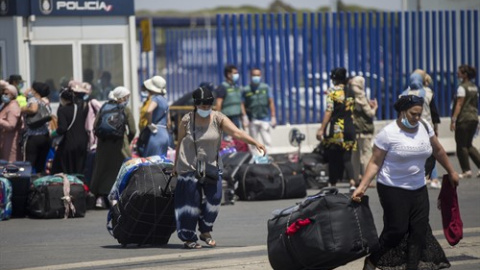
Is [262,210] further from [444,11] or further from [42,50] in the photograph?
[444,11]

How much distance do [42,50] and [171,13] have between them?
68.0m

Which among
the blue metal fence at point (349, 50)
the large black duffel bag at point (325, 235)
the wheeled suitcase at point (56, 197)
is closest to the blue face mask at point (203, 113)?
the large black duffel bag at point (325, 235)

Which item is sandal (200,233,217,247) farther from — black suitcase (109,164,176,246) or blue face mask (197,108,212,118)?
blue face mask (197,108,212,118)

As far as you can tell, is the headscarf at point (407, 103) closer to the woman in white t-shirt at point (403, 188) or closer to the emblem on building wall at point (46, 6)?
the woman in white t-shirt at point (403, 188)

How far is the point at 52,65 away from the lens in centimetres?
A: 1989

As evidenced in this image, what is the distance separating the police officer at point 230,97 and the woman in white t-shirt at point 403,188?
10089mm

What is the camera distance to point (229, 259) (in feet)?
36.8

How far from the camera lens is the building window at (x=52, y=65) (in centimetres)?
1989

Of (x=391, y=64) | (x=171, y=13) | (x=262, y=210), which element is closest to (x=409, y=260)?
(x=262, y=210)

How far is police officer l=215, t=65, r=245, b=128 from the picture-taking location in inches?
793

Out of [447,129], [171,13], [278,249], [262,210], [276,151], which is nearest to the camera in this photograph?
[278,249]

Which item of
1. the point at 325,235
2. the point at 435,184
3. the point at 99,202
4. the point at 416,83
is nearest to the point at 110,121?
the point at 99,202

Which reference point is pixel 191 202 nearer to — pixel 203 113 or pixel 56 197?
pixel 203 113

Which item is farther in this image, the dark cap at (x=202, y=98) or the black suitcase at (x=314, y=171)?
the black suitcase at (x=314, y=171)
